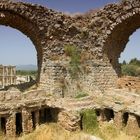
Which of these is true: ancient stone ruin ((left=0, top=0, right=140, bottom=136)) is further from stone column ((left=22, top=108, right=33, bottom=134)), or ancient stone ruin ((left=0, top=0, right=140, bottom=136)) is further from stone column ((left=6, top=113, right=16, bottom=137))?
stone column ((left=6, top=113, right=16, bottom=137))

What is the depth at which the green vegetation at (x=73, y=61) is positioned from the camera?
14.9 m

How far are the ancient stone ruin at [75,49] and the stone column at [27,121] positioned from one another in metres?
0.42

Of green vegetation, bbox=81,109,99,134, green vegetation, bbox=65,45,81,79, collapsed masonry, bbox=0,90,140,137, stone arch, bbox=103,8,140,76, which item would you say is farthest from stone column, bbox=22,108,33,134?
stone arch, bbox=103,8,140,76

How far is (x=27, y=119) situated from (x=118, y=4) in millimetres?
7376

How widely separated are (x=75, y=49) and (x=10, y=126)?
18.5ft

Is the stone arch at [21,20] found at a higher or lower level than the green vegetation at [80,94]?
higher

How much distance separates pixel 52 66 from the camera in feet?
47.6

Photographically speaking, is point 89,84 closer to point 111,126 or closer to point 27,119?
point 111,126

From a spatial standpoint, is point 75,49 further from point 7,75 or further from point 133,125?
point 7,75

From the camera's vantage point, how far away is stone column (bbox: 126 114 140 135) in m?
11.3

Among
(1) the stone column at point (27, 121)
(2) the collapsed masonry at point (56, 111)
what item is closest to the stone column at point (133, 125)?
(2) the collapsed masonry at point (56, 111)

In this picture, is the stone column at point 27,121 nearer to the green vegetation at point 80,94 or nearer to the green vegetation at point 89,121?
the green vegetation at point 89,121

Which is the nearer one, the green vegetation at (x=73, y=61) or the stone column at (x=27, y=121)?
the stone column at (x=27, y=121)

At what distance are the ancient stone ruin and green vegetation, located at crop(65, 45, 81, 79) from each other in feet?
0.17
